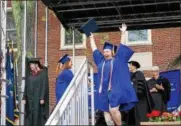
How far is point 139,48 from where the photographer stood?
17.4 meters

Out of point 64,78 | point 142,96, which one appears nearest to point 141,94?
point 142,96

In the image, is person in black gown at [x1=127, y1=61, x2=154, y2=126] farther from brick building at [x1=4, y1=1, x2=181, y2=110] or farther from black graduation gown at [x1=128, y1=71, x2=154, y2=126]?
brick building at [x1=4, y1=1, x2=181, y2=110]

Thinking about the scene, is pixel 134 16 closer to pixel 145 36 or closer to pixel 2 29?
pixel 2 29

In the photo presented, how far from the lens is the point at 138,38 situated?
1770cm

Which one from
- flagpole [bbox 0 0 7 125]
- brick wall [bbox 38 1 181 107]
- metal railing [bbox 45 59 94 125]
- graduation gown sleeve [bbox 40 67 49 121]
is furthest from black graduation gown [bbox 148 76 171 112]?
brick wall [bbox 38 1 181 107]

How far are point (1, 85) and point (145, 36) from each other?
34.1 feet

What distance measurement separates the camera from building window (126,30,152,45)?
57.3 feet

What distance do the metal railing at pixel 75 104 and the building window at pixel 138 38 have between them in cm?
1029

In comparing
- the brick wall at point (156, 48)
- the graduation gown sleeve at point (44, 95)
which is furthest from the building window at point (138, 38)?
the graduation gown sleeve at point (44, 95)

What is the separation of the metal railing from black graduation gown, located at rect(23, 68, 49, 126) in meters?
1.81

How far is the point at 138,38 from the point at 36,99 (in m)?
9.42

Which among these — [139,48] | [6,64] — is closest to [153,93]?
[6,64]

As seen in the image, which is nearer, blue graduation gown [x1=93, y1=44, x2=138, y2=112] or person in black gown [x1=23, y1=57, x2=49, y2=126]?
blue graduation gown [x1=93, y1=44, x2=138, y2=112]

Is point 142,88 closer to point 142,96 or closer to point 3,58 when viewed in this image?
point 142,96
